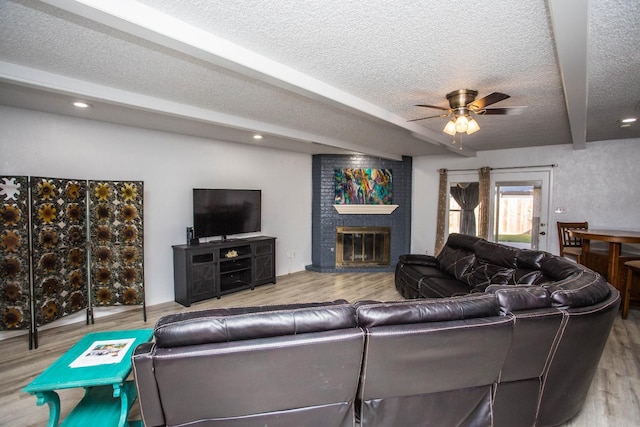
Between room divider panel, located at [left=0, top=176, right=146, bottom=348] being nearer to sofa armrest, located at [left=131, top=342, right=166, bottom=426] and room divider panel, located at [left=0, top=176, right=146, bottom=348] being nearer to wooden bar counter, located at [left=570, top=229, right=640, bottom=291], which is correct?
sofa armrest, located at [left=131, top=342, right=166, bottom=426]

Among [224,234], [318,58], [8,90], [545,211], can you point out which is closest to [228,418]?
[318,58]

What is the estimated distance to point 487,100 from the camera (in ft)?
8.45

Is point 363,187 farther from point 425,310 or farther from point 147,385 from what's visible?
point 147,385

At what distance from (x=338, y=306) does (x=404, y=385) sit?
21.0 inches

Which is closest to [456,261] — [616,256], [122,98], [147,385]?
[616,256]

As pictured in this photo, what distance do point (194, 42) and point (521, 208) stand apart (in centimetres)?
605

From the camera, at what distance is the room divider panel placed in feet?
9.67

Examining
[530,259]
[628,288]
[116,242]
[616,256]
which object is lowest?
[628,288]

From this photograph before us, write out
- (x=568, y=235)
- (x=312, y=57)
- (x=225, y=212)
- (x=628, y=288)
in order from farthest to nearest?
(x=568, y=235)
(x=225, y=212)
(x=628, y=288)
(x=312, y=57)

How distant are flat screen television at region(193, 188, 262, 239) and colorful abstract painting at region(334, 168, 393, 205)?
1804mm

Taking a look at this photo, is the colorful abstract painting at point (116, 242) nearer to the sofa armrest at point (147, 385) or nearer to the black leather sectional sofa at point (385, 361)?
the black leather sectional sofa at point (385, 361)

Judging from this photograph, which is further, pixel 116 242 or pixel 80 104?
pixel 116 242

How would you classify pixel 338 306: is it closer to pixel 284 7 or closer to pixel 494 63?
pixel 284 7

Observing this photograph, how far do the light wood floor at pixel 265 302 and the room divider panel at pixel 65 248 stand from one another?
225 mm
